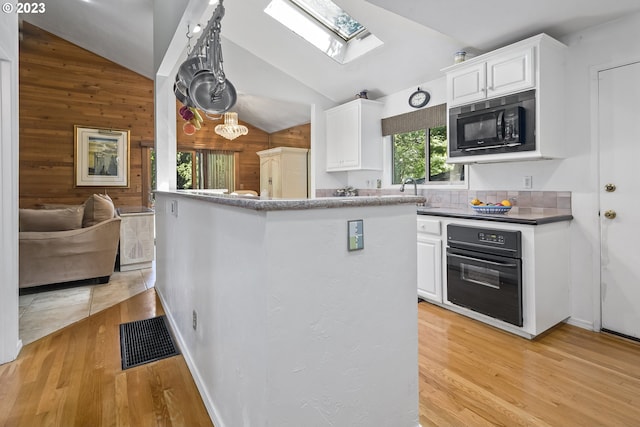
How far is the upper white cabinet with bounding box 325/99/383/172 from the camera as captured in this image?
4477 millimetres

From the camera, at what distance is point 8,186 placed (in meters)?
2.17

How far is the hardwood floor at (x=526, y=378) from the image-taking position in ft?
5.56

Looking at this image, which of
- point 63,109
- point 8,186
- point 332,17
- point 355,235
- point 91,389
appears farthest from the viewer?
point 63,109

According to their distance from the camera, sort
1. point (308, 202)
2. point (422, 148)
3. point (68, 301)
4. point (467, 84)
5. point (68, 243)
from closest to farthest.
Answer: point (308, 202) < point (467, 84) < point (68, 301) < point (68, 243) < point (422, 148)

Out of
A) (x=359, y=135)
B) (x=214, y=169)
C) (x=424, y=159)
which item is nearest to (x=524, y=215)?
(x=424, y=159)

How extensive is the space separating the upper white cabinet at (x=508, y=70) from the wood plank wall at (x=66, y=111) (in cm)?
540

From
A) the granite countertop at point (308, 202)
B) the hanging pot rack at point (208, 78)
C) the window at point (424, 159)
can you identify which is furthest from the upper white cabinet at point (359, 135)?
the granite countertop at point (308, 202)

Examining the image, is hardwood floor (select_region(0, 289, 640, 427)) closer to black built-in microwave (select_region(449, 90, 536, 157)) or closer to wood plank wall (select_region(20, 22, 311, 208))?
black built-in microwave (select_region(449, 90, 536, 157))

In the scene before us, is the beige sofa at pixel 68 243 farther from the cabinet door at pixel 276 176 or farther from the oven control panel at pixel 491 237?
the oven control panel at pixel 491 237

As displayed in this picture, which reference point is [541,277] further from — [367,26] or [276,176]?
[276,176]

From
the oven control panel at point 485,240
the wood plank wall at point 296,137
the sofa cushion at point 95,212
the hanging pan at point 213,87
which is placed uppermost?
the wood plank wall at point 296,137

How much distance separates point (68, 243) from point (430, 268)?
3764mm

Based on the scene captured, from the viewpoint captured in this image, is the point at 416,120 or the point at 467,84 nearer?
the point at 467,84

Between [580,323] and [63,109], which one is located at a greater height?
[63,109]
